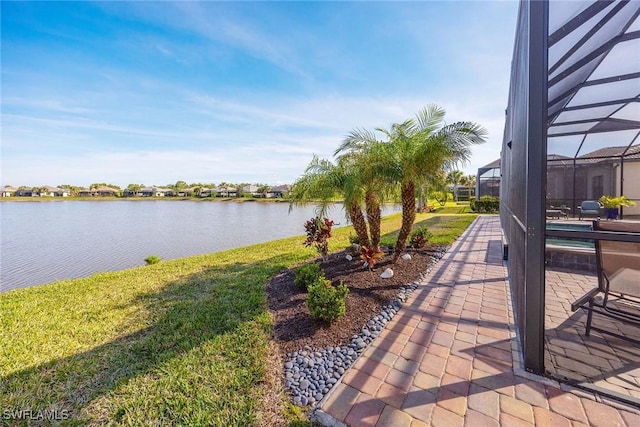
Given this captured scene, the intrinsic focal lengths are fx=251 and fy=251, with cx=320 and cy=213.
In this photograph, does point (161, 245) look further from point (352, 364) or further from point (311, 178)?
point (352, 364)

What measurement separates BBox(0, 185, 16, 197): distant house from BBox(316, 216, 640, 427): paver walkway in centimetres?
10453

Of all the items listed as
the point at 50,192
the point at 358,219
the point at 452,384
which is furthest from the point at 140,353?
the point at 50,192

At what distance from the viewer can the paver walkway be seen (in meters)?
1.68

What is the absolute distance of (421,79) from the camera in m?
7.77

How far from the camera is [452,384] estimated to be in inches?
78.7

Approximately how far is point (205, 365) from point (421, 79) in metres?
8.83

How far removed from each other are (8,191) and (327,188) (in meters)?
107

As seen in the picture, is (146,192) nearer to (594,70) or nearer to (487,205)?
(487,205)

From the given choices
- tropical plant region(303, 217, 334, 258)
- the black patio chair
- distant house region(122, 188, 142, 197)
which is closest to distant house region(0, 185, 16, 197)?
distant house region(122, 188, 142, 197)

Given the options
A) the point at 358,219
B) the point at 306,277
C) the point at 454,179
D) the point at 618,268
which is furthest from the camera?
the point at 454,179

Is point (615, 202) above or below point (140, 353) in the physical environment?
above

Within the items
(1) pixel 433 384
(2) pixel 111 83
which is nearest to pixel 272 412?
(1) pixel 433 384

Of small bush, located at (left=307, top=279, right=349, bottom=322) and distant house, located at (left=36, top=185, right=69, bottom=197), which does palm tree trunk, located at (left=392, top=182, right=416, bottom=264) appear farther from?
distant house, located at (left=36, top=185, right=69, bottom=197)

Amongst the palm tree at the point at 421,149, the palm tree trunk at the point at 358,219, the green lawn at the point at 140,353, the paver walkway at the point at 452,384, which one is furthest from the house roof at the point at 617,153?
the green lawn at the point at 140,353
